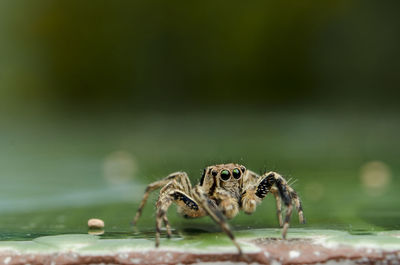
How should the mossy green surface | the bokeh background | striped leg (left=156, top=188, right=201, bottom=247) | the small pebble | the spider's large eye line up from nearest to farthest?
the mossy green surface < striped leg (left=156, top=188, right=201, bottom=247) < the spider's large eye < the small pebble < the bokeh background

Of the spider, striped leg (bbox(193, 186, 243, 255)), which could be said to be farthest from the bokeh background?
striped leg (bbox(193, 186, 243, 255))

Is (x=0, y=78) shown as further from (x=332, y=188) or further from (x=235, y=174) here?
(x=235, y=174)

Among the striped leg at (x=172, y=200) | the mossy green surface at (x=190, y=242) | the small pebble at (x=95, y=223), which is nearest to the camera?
the mossy green surface at (x=190, y=242)

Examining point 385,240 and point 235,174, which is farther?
point 235,174

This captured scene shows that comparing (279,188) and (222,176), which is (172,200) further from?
(279,188)

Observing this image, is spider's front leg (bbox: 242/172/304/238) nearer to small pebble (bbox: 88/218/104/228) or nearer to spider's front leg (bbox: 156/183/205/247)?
spider's front leg (bbox: 156/183/205/247)

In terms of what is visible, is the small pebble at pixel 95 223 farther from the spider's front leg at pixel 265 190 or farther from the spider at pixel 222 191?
the spider's front leg at pixel 265 190

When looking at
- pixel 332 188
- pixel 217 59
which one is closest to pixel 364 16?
pixel 217 59

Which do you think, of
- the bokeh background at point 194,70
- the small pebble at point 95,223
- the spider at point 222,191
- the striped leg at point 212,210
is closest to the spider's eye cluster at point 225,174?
the spider at point 222,191
